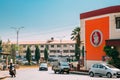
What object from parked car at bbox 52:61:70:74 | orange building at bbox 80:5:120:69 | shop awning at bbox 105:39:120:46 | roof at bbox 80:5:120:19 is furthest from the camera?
parked car at bbox 52:61:70:74

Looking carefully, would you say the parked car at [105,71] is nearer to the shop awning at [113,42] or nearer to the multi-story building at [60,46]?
the shop awning at [113,42]

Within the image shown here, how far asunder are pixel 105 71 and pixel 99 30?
483 inches

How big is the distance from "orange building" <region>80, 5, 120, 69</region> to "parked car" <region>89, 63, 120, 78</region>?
6987 mm

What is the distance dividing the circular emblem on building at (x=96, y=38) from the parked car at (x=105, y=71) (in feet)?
33.0

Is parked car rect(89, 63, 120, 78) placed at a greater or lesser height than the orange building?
lesser

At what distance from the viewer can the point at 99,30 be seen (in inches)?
2060

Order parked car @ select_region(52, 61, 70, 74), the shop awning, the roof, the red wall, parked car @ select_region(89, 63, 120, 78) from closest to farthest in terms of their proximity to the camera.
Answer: parked car @ select_region(89, 63, 120, 78) < the shop awning < the roof < the red wall < parked car @ select_region(52, 61, 70, 74)

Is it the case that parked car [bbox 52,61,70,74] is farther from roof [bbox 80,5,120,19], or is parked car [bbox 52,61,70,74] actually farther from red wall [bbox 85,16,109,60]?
roof [bbox 80,5,120,19]

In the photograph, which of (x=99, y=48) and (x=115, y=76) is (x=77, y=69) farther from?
(x=115, y=76)

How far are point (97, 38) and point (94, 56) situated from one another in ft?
8.98

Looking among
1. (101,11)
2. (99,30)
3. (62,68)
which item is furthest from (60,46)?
(101,11)

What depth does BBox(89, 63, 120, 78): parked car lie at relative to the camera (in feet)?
132

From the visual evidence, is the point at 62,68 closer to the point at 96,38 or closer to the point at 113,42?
the point at 96,38

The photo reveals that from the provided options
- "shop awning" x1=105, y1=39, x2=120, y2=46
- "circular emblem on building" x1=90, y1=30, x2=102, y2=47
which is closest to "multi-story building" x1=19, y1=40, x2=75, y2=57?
"circular emblem on building" x1=90, y1=30, x2=102, y2=47
